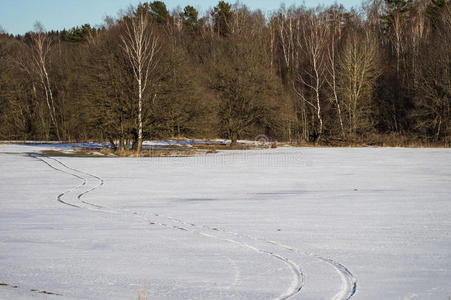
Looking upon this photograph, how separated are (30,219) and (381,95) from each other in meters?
42.8

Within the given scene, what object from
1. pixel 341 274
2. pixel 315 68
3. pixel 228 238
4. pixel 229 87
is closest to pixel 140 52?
pixel 229 87

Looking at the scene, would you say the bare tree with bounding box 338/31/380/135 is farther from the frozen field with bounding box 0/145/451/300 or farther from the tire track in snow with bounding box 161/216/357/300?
the tire track in snow with bounding box 161/216/357/300

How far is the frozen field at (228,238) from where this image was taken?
221 inches

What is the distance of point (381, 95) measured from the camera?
48344mm

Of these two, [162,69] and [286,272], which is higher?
[162,69]

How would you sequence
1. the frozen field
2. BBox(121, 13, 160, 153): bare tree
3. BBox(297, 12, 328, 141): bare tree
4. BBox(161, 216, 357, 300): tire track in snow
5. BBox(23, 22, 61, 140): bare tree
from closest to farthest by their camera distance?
BBox(161, 216, 357, 300): tire track in snow < the frozen field < BBox(121, 13, 160, 153): bare tree < BBox(297, 12, 328, 141): bare tree < BBox(23, 22, 61, 140): bare tree

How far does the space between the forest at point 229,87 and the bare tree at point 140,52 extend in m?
0.09

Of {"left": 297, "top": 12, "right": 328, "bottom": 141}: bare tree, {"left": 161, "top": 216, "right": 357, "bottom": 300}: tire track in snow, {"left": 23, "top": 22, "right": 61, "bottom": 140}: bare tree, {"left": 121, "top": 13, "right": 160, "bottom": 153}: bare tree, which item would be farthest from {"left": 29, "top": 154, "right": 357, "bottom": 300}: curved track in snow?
{"left": 23, "top": 22, "right": 61, "bottom": 140}: bare tree

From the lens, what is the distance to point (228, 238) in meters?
8.07

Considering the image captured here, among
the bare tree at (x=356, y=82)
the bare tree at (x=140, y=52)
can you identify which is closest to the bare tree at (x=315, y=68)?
the bare tree at (x=356, y=82)

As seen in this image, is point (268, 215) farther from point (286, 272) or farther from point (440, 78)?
point (440, 78)

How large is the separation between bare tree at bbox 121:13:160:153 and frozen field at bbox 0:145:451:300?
48.8 feet

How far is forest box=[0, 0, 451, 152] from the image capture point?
31984 mm

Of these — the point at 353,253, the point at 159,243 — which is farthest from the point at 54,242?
the point at 353,253
